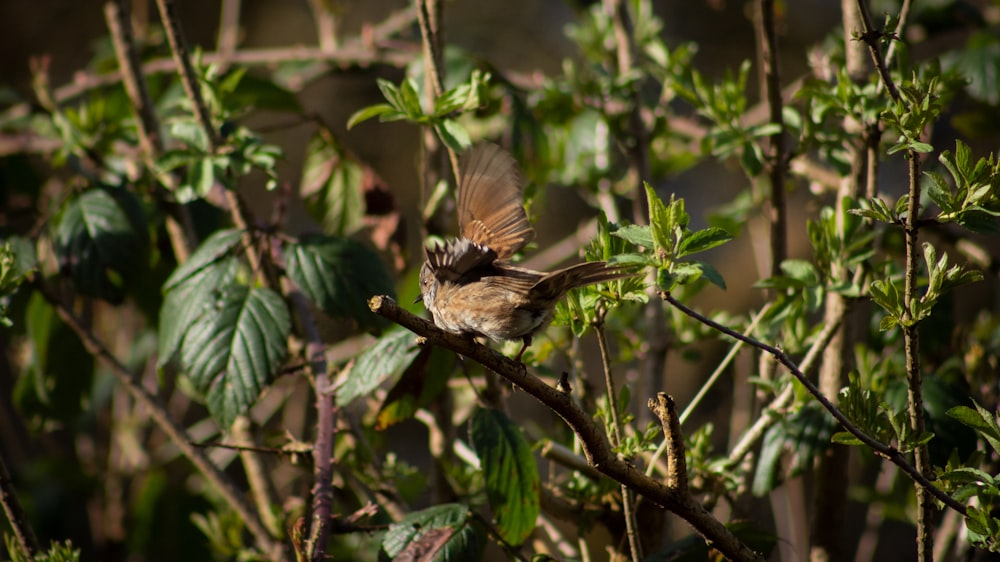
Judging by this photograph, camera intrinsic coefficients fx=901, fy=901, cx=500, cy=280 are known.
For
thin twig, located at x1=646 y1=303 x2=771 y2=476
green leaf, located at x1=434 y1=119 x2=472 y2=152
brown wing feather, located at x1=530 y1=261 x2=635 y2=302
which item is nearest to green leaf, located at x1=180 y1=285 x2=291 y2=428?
green leaf, located at x1=434 y1=119 x2=472 y2=152

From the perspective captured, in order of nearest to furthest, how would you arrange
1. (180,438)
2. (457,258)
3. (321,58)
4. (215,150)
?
(457,258) < (215,150) < (180,438) < (321,58)

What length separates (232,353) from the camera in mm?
1752

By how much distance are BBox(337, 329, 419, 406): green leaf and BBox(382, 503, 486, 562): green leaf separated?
26 centimetres

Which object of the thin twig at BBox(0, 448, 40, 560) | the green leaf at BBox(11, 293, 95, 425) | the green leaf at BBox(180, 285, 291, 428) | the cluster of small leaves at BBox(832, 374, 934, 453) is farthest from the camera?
the green leaf at BBox(11, 293, 95, 425)

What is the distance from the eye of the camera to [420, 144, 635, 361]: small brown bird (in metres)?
1.63

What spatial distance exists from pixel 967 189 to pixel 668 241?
412 mm

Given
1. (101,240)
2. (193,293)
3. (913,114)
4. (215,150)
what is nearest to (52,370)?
(101,240)

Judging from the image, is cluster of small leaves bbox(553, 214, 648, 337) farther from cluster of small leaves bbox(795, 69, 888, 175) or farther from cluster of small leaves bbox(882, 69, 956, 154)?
cluster of small leaves bbox(795, 69, 888, 175)

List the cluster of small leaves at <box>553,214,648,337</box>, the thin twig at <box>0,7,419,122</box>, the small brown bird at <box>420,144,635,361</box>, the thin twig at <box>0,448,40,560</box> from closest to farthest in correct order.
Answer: the cluster of small leaves at <box>553,214,648,337</box>
the thin twig at <box>0,448,40,560</box>
the small brown bird at <box>420,144,635,361</box>
the thin twig at <box>0,7,419,122</box>

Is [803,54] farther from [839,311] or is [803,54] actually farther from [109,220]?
[109,220]

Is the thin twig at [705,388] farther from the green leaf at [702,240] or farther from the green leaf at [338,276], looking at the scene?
the green leaf at [338,276]

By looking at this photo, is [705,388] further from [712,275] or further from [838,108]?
[838,108]

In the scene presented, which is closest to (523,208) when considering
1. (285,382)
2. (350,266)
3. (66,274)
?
(350,266)

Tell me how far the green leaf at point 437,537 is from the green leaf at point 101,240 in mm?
867
